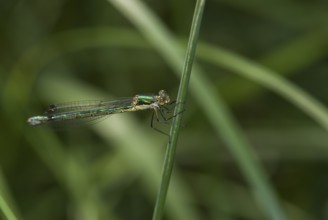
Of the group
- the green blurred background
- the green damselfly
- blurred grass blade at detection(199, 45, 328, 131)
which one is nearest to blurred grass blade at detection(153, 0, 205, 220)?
blurred grass blade at detection(199, 45, 328, 131)

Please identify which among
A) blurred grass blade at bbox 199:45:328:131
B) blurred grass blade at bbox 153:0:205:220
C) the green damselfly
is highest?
blurred grass blade at bbox 199:45:328:131

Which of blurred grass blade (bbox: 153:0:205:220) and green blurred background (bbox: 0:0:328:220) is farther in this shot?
green blurred background (bbox: 0:0:328:220)

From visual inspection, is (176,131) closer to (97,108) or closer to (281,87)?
(281,87)

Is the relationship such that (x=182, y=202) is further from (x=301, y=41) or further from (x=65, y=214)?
(x=301, y=41)

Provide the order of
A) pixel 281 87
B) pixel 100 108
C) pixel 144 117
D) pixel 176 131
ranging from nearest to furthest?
pixel 176 131 → pixel 281 87 → pixel 100 108 → pixel 144 117

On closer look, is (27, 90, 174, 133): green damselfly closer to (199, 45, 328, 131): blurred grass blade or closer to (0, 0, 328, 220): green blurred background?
(0, 0, 328, 220): green blurred background

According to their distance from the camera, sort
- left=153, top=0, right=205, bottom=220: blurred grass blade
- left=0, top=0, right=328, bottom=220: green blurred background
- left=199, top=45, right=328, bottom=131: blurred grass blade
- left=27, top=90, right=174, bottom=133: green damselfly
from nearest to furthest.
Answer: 1. left=153, top=0, right=205, bottom=220: blurred grass blade
2. left=199, top=45, right=328, bottom=131: blurred grass blade
3. left=27, top=90, right=174, bottom=133: green damselfly
4. left=0, top=0, right=328, bottom=220: green blurred background

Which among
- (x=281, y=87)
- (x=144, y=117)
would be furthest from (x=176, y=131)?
(x=144, y=117)
